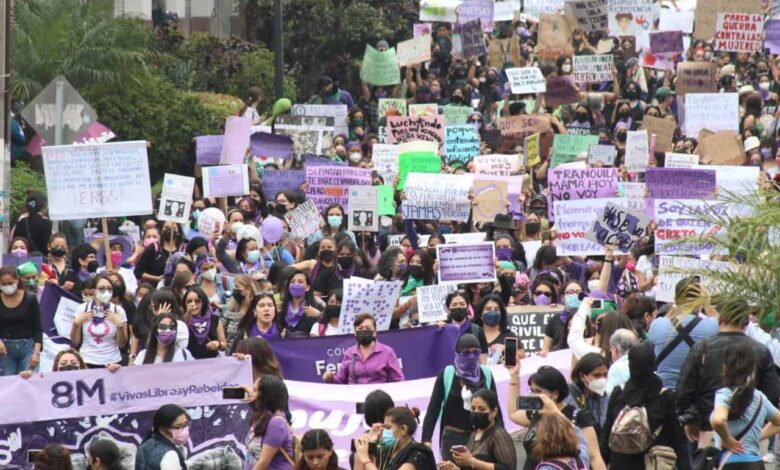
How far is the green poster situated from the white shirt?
801cm

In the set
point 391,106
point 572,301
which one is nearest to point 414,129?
point 391,106

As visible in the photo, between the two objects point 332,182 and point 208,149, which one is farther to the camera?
point 208,149

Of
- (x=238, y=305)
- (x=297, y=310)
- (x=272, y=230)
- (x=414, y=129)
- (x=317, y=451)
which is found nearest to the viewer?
(x=317, y=451)

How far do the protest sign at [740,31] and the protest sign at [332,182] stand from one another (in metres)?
8.21

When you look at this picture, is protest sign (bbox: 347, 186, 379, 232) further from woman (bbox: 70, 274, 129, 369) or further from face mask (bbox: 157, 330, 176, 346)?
face mask (bbox: 157, 330, 176, 346)

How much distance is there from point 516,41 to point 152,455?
22.1 meters

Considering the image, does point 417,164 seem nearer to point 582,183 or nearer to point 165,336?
point 582,183

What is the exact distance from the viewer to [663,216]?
1642 cm

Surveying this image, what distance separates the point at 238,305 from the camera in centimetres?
1446

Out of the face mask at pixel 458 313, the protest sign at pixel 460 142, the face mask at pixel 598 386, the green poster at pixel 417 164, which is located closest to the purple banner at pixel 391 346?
the face mask at pixel 458 313

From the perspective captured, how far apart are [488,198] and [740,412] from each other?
9684 mm

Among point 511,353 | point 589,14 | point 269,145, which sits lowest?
point 269,145

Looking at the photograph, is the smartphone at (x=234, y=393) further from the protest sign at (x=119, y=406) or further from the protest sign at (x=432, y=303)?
the protest sign at (x=432, y=303)

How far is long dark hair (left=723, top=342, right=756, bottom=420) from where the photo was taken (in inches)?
404
